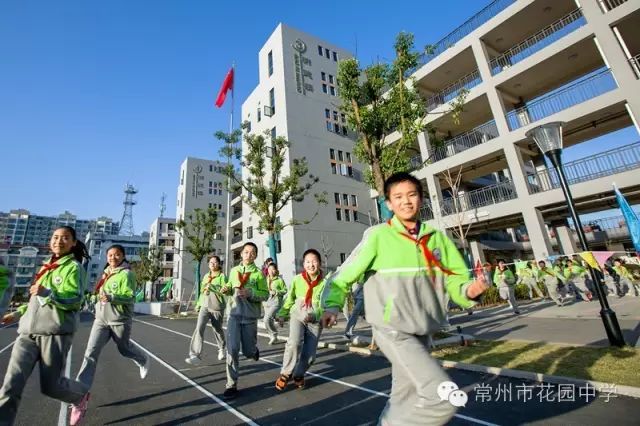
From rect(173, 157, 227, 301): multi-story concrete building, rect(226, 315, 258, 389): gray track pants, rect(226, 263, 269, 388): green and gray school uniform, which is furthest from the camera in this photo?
rect(173, 157, 227, 301): multi-story concrete building

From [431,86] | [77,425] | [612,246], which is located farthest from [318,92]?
[77,425]

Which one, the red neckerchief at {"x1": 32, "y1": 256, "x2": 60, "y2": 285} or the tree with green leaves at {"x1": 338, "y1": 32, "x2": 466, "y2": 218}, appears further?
the tree with green leaves at {"x1": 338, "y1": 32, "x2": 466, "y2": 218}

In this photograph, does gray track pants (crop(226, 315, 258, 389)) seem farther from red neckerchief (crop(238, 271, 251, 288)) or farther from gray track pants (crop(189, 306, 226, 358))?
gray track pants (crop(189, 306, 226, 358))

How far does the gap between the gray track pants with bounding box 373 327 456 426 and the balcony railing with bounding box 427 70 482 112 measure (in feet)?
78.4

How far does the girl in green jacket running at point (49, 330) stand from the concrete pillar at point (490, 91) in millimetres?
20986

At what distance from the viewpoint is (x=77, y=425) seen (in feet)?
13.0

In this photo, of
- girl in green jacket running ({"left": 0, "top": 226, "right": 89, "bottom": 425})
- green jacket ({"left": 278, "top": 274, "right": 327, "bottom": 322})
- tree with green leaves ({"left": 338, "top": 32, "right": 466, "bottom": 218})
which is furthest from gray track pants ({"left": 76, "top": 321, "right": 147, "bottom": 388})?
tree with green leaves ({"left": 338, "top": 32, "right": 466, "bottom": 218})

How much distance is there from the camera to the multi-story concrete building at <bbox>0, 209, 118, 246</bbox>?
15138 centimetres

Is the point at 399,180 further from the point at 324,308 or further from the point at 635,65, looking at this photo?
the point at 635,65

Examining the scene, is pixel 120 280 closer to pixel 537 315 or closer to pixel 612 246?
pixel 537 315

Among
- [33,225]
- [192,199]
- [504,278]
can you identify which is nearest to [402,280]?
[504,278]

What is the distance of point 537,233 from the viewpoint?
17.4 metres

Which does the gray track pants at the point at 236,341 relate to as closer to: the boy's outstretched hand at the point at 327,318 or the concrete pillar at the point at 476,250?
the boy's outstretched hand at the point at 327,318

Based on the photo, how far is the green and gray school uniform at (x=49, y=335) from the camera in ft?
10.5
